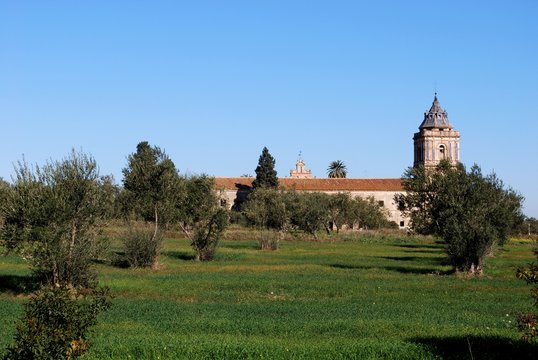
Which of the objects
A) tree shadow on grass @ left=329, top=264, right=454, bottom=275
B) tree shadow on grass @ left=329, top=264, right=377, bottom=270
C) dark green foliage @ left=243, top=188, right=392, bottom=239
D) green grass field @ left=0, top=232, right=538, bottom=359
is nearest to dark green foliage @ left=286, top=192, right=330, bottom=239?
dark green foliage @ left=243, top=188, right=392, bottom=239

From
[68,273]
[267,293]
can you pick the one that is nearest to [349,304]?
[267,293]

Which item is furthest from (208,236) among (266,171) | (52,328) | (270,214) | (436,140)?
(436,140)

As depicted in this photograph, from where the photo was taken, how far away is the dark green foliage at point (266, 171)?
402 feet

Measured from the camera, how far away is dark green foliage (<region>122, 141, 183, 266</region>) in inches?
1822

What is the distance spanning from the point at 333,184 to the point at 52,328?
393 ft

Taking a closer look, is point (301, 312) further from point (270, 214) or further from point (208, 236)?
point (270, 214)

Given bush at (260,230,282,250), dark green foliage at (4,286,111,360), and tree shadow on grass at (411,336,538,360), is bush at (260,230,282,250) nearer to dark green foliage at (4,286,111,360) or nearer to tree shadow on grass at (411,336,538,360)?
tree shadow on grass at (411,336,538,360)

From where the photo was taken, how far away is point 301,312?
2372cm

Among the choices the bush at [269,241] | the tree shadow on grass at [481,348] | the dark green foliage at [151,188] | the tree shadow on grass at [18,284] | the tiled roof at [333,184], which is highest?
→ the tiled roof at [333,184]

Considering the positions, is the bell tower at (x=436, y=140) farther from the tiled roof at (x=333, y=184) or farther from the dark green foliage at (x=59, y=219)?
the dark green foliage at (x=59, y=219)

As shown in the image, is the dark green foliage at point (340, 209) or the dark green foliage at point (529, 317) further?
the dark green foliage at point (340, 209)

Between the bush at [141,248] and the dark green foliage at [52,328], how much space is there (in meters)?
27.5

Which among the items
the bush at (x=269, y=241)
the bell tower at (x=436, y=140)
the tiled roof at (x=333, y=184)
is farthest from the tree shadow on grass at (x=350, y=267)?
the bell tower at (x=436, y=140)

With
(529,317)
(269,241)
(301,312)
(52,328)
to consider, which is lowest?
(301,312)
